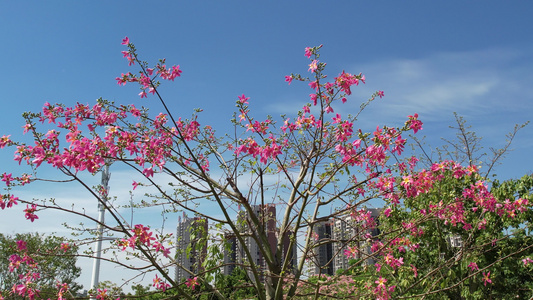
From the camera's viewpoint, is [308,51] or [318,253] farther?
[318,253]

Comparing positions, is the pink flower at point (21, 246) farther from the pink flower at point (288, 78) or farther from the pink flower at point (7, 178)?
the pink flower at point (288, 78)

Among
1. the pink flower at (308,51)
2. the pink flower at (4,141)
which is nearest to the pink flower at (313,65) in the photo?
the pink flower at (308,51)

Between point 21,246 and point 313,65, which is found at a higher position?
point 313,65

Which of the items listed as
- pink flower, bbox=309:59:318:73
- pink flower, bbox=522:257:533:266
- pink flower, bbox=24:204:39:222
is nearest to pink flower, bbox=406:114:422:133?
pink flower, bbox=309:59:318:73

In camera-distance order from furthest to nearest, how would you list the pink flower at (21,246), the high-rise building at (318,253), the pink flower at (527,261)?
the pink flower at (527,261)
the high-rise building at (318,253)
the pink flower at (21,246)

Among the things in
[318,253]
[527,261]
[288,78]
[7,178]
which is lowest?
[527,261]

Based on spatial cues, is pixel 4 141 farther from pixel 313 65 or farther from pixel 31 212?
pixel 313 65

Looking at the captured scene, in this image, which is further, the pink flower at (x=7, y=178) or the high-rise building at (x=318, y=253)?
the high-rise building at (x=318, y=253)

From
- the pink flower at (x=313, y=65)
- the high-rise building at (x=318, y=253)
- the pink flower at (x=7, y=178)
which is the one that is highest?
the pink flower at (x=313, y=65)

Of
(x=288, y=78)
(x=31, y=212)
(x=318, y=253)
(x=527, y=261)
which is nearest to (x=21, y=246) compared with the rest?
(x=31, y=212)

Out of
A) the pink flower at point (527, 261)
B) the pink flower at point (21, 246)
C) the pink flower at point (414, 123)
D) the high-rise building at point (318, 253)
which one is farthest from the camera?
the pink flower at point (527, 261)

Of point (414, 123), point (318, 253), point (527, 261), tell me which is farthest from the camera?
point (527, 261)

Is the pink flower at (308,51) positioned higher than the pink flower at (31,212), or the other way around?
the pink flower at (308,51)

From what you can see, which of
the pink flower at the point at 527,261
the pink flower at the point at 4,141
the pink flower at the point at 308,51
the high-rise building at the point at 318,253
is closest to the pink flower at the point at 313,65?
the pink flower at the point at 308,51
